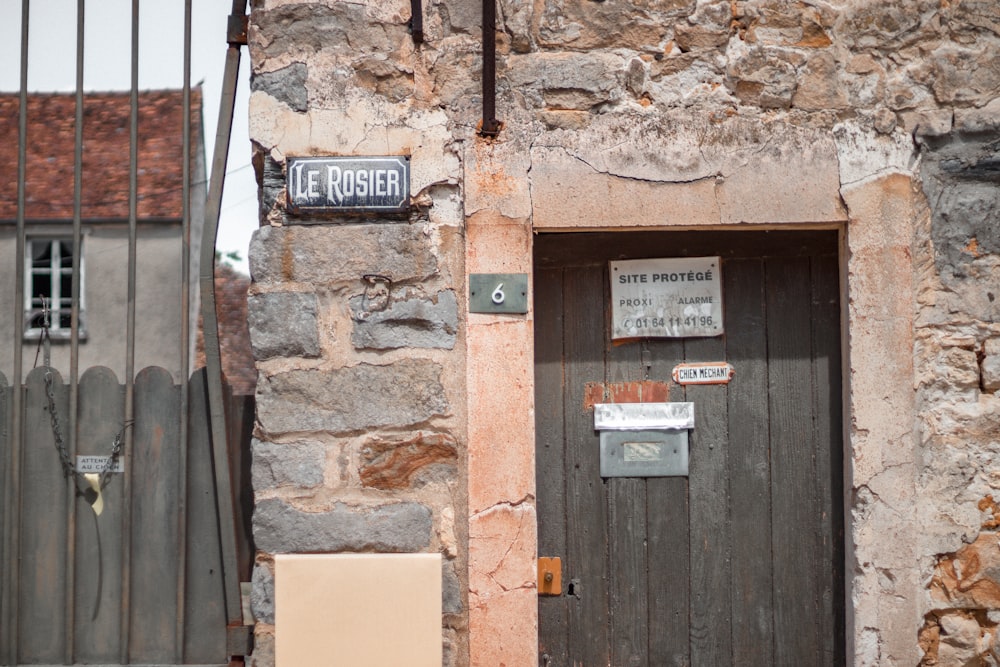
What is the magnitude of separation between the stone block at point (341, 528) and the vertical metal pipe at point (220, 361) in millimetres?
306

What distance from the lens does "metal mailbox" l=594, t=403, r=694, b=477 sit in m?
2.94

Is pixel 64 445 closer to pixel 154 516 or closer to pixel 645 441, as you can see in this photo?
pixel 154 516

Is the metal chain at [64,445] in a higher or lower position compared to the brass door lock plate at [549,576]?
higher

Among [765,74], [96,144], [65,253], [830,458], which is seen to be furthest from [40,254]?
[830,458]

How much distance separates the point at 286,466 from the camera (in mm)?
2727

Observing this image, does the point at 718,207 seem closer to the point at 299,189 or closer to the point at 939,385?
the point at 939,385

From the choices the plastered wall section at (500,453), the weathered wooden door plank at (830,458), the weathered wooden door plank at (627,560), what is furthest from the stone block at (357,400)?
the weathered wooden door plank at (830,458)

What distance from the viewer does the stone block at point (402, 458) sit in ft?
8.94

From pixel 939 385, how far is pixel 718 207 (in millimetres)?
849

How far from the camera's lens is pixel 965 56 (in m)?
2.84

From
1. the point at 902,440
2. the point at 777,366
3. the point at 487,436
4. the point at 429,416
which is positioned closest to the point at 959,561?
the point at 902,440

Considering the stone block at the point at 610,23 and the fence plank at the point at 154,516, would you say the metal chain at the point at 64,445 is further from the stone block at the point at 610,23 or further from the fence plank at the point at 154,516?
the stone block at the point at 610,23

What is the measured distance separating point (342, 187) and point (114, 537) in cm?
141

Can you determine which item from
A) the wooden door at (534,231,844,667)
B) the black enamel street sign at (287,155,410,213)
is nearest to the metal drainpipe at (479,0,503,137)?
the black enamel street sign at (287,155,410,213)
